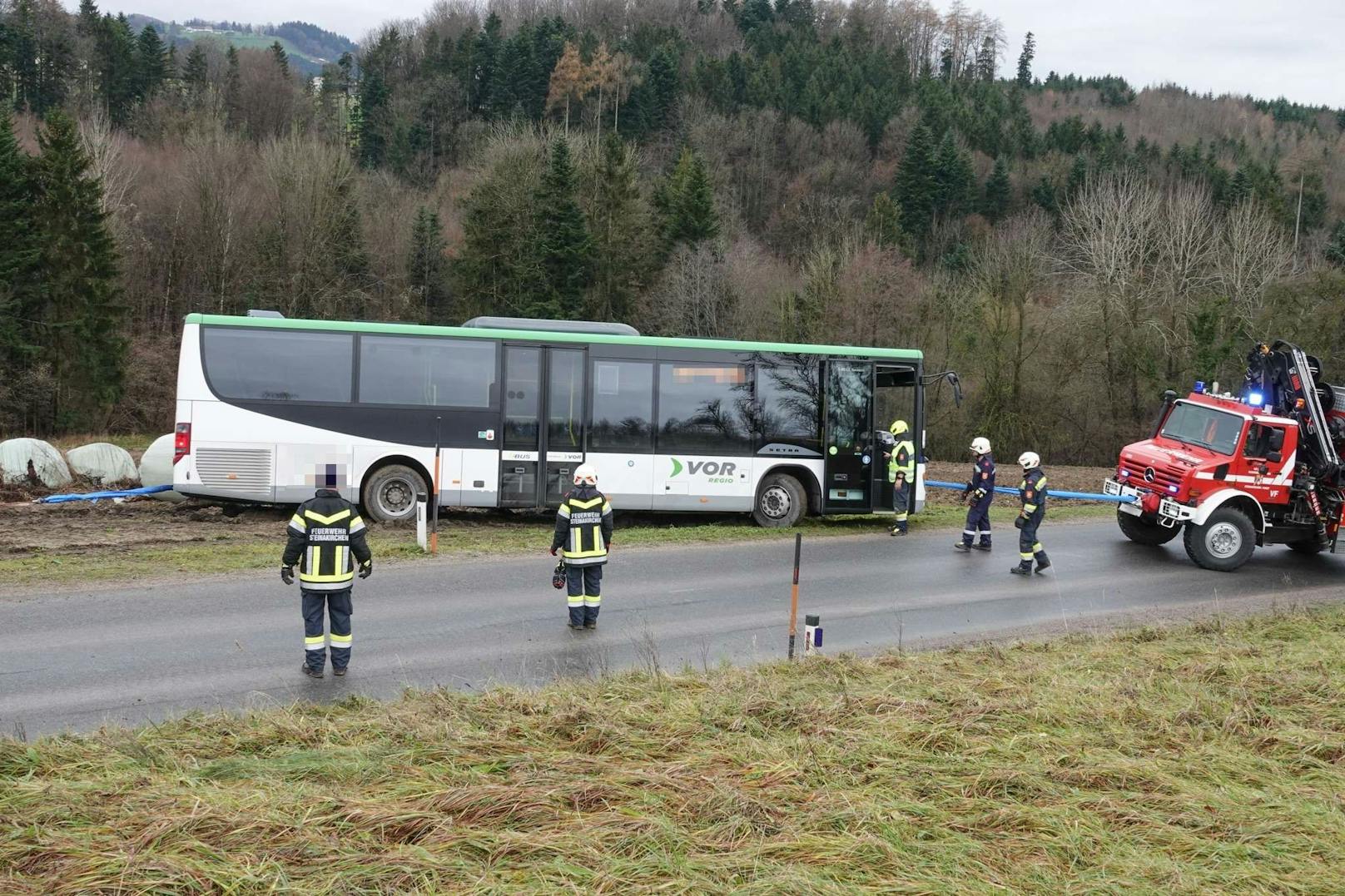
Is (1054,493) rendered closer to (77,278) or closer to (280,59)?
(77,278)

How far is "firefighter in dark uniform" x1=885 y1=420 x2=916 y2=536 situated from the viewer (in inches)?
716

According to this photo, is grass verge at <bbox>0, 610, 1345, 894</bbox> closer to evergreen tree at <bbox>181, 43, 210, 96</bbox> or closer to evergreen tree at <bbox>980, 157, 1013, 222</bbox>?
evergreen tree at <bbox>980, 157, 1013, 222</bbox>

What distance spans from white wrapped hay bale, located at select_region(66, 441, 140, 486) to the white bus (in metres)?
3.75

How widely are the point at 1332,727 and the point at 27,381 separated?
1595 inches

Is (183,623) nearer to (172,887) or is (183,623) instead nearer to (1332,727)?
(172,887)

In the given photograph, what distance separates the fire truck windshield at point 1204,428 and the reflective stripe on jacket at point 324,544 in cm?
1319

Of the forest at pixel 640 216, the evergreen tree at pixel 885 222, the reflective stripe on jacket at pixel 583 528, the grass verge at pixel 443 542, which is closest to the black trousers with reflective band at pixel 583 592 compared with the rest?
the reflective stripe on jacket at pixel 583 528

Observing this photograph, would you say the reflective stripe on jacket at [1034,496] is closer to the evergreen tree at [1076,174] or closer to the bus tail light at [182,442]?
the bus tail light at [182,442]

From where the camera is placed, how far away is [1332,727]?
7.34 metres

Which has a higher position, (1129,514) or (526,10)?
(526,10)

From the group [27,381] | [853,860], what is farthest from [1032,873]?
[27,381]

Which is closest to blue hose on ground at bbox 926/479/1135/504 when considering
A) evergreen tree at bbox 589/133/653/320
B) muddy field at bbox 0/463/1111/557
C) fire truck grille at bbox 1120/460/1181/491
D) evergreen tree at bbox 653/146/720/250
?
fire truck grille at bbox 1120/460/1181/491

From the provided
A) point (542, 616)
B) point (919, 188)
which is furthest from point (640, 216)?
point (542, 616)

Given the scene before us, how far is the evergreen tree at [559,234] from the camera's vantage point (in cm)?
5200
